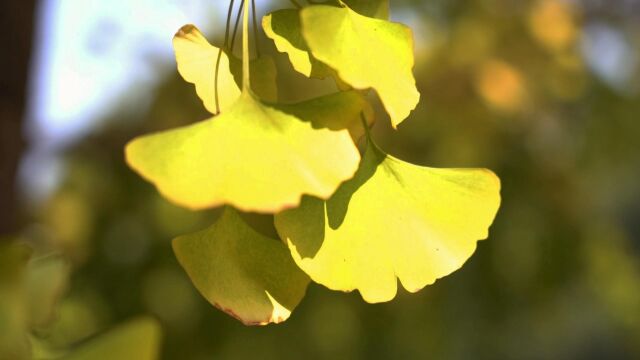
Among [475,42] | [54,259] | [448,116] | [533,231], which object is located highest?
[54,259]

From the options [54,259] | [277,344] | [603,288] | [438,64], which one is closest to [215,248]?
[54,259]

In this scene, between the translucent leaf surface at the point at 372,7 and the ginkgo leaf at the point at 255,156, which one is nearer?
the ginkgo leaf at the point at 255,156

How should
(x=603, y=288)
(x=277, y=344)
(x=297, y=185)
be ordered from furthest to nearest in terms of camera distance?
(x=603, y=288), (x=277, y=344), (x=297, y=185)

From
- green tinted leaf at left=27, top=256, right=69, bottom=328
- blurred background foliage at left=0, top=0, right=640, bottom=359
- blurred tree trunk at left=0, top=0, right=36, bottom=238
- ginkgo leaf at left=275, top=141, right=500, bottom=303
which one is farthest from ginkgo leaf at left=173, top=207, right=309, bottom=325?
blurred background foliage at left=0, top=0, right=640, bottom=359

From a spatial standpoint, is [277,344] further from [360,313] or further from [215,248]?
[215,248]

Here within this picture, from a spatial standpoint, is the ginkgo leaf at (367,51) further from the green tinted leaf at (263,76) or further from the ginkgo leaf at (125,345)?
the ginkgo leaf at (125,345)

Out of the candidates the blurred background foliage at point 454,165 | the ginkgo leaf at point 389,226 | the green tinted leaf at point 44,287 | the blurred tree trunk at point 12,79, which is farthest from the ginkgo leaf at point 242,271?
the blurred background foliage at point 454,165

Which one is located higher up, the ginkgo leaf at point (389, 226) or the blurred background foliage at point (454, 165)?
the ginkgo leaf at point (389, 226)
